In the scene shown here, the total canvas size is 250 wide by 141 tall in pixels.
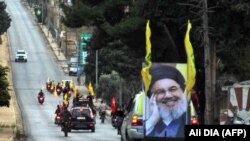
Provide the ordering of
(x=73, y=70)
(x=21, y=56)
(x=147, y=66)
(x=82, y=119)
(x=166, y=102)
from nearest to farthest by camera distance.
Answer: (x=147, y=66) < (x=166, y=102) < (x=82, y=119) < (x=73, y=70) < (x=21, y=56)

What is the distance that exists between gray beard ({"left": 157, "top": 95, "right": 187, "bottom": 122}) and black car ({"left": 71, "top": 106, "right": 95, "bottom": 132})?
2661 centimetres

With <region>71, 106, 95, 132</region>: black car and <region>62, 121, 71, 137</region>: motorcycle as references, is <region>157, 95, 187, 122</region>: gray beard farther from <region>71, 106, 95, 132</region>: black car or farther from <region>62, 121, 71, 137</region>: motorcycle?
<region>71, 106, 95, 132</region>: black car

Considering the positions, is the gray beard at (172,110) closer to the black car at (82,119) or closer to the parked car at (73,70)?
the black car at (82,119)

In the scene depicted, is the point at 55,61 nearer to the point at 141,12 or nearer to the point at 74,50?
the point at 74,50

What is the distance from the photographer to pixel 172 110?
2180 cm

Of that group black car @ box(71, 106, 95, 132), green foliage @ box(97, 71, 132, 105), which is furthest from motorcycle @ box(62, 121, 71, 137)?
green foliage @ box(97, 71, 132, 105)


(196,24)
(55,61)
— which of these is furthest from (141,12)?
(55,61)

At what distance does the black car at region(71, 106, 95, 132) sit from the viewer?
48.4 m

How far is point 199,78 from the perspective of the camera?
43.6 m

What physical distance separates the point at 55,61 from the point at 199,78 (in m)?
84.2

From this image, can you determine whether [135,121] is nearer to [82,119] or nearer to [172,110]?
[172,110]

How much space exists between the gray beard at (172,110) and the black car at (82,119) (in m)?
26.6

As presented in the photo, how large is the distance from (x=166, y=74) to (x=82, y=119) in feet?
89.6

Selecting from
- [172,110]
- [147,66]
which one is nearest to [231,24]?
[172,110]
